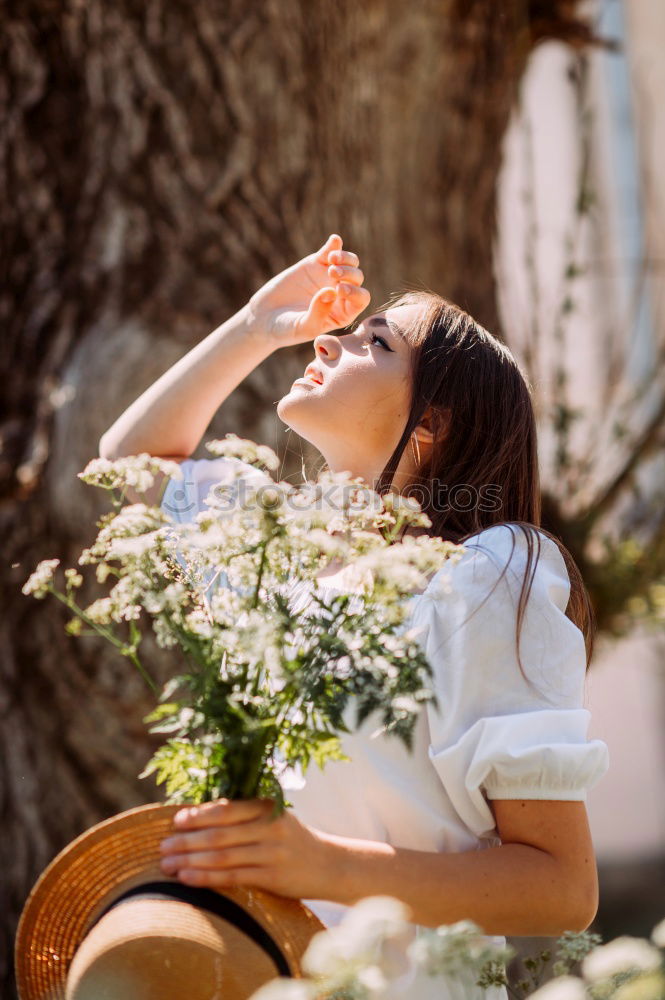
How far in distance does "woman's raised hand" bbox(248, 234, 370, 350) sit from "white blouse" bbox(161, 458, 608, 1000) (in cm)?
46

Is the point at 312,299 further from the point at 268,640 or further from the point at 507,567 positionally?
the point at 268,640

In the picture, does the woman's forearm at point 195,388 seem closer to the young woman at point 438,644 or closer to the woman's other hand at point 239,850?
the young woman at point 438,644

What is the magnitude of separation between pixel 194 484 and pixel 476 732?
0.75 m

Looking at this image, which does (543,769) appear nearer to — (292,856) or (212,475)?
(292,856)

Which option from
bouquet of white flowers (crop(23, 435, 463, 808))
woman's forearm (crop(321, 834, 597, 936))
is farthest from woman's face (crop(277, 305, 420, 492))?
woman's forearm (crop(321, 834, 597, 936))

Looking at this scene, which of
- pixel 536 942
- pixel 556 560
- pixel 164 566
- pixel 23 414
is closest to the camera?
pixel 164 566

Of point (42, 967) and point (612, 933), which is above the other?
point (42, 967)

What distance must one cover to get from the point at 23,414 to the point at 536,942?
1.89 metres

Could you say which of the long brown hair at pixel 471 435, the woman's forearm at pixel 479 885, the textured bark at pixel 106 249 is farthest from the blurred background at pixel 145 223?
the woman's forearm at pixel 479 885

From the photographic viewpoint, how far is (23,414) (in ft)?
7.61

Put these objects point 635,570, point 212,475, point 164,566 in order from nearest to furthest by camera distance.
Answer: point 164,566 < point 212,475 < point 635,570

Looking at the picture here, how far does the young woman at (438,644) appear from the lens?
43.6 inches

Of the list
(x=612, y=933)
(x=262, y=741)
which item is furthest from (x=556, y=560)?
(x=612, y=933)

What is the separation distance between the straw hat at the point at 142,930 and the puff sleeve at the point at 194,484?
27.1 inches
